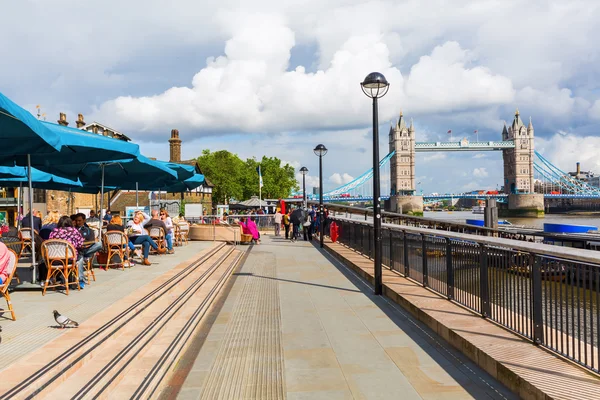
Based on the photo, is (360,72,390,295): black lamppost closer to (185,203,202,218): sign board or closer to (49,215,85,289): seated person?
(49,215,85,289): seated person

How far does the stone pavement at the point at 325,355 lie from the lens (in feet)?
14.1

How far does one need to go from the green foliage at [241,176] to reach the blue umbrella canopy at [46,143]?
248 ft

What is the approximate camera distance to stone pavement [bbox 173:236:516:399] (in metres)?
4.29

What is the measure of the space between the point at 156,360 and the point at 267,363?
1.05 m

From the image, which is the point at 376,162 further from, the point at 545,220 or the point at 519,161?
the point at 519,161

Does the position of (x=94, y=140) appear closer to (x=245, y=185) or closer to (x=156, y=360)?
(x=156, y=360)

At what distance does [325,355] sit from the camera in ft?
17.3

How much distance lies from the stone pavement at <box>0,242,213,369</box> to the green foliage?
248 feet

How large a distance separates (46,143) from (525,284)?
582 cm

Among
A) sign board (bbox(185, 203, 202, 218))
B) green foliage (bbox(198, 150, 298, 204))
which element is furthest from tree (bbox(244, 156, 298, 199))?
sign board (bbox(185, 203, 202, 218))

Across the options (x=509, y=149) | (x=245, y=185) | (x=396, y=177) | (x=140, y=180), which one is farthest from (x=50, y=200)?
(x=509, y=149)

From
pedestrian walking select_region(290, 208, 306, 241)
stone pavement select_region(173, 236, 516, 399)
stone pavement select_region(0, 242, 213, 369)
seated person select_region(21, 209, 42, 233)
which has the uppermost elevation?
seated person select_region(21, 209, 42, 233)

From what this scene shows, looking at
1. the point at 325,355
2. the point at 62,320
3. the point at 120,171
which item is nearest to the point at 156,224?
the point at 120,171

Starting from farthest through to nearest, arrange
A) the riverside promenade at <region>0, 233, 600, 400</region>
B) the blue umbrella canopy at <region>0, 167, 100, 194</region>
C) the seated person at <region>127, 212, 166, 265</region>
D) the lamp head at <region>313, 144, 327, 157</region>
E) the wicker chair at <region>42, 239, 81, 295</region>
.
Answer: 1. the lamp head at <region>313, 144, 327, 157</region>
2. the blue umbrella canopy at <region>0, 167, 100, 194</region>
3. the seated person at <region>127, 212, 166, 265</region>
4. the wicker chair at <region>42, 239, 81, 295</region>
5. the riverside promenade at <region>0, 233, 600, 400</region>
